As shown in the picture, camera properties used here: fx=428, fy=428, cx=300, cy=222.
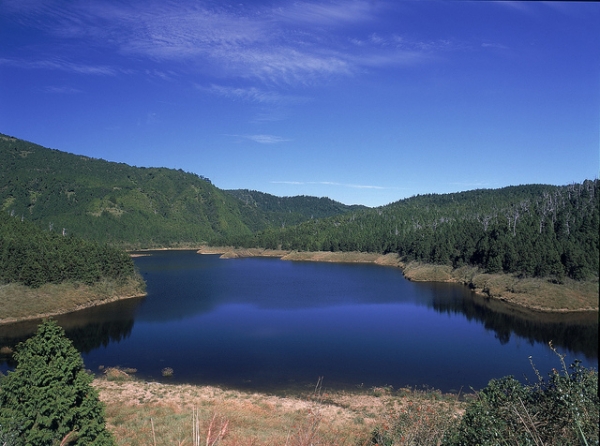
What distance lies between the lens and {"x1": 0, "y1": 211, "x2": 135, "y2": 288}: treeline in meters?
44.4

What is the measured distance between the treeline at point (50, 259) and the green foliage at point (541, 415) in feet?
153

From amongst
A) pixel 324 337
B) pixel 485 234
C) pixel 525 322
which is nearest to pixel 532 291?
pixel 525 322

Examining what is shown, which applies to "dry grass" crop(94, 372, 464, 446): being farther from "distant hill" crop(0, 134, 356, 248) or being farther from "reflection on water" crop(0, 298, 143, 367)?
"distant hill" crop(0, 134, 356, 248)

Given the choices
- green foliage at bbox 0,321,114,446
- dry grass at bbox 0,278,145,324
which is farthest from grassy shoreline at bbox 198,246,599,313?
dry grass at bbox 0,278,145,324

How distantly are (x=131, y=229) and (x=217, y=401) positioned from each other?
139 meters

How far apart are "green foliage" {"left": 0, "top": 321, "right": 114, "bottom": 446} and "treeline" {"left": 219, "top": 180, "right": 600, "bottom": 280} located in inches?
584

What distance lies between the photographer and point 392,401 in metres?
22.8

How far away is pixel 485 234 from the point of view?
7038 centimetres

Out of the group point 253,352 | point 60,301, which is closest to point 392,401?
point 253,352

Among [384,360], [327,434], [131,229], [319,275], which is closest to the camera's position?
[327,434]

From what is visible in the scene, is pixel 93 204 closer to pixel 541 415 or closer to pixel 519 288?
pixel 519 288

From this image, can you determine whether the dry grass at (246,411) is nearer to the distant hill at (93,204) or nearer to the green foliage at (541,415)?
the green foliage at (541,415)

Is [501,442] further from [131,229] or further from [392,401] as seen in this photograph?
[131,229]

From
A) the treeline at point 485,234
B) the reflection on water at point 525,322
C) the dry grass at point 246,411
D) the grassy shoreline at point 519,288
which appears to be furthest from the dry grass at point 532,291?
the dry grass at point 246,411
